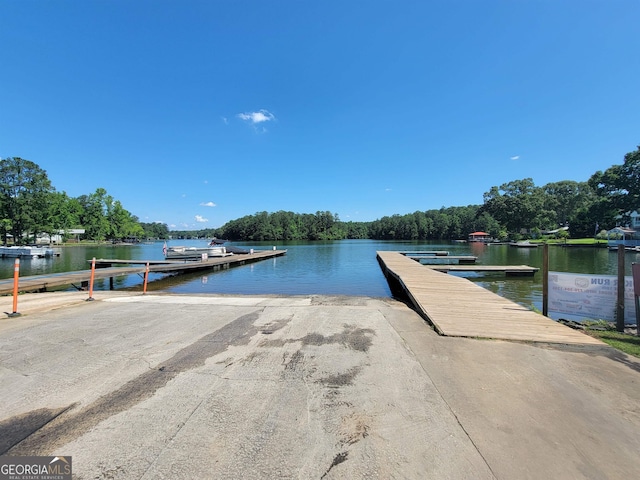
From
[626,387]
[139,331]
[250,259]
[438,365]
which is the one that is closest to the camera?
[626,387]

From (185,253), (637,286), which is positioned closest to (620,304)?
(637,286)

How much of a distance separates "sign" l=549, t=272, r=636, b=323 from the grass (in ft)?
1.86

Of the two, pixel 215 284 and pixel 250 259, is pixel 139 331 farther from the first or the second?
pixel 250 259

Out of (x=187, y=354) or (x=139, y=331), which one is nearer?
(x=187, y=354)

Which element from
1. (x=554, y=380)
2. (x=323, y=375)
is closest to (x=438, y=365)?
(x=554, y=380)

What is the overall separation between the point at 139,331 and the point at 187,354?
1.72 m

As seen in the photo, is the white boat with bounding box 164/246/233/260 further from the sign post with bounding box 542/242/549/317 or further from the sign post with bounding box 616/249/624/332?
the sign post with bounding box 616/249/624/332

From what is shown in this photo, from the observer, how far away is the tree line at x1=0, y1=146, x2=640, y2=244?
48.7 meters

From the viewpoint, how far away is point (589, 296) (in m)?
6.29

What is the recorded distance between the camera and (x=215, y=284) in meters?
15.8

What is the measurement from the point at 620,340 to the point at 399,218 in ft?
380

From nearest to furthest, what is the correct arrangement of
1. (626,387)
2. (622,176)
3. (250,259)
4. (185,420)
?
(185,420), (626,387), (250,259), (622,176)

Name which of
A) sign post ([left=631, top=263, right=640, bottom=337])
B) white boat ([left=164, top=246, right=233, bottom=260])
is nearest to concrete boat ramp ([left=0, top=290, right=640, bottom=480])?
sign post ([left=631, top=263, right=640, bottom=337])

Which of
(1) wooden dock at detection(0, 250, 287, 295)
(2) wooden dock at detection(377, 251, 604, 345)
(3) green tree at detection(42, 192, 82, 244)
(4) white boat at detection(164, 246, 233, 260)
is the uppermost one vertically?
(3) green tree at detection(42, 192, 82, 244)
